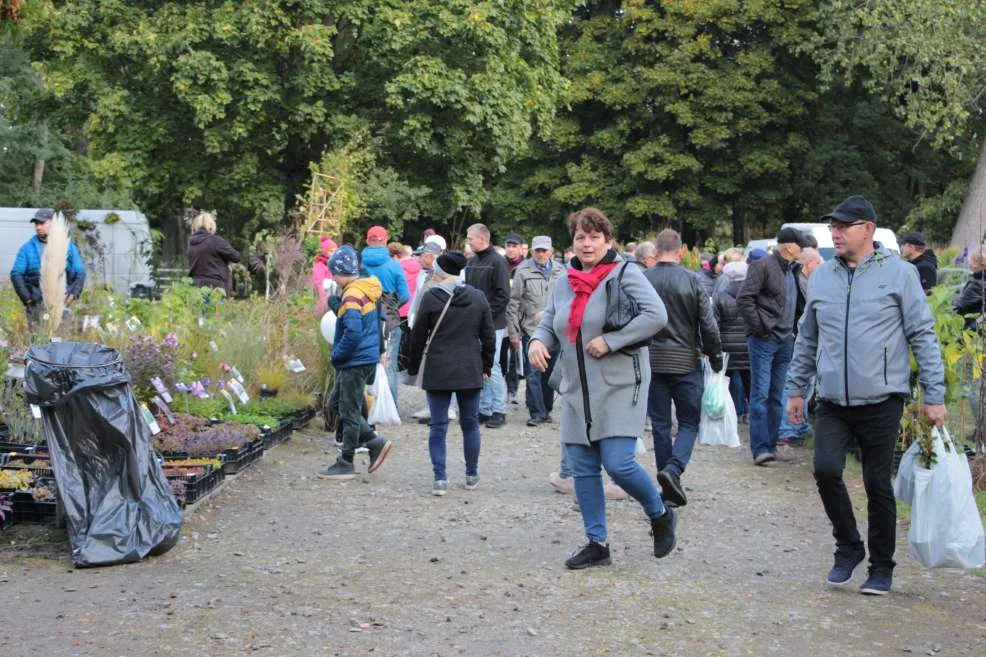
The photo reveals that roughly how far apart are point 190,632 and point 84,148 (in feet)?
159

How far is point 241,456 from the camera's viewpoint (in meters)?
10.4

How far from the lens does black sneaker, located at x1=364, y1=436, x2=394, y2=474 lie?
10.7 metres

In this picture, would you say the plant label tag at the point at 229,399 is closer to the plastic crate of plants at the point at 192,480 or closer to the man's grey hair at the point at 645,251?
the plastic crate of plants at the point at 192,480

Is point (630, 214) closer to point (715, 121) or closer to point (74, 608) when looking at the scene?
point (715, 121)

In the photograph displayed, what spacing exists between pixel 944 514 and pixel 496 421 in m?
7.78

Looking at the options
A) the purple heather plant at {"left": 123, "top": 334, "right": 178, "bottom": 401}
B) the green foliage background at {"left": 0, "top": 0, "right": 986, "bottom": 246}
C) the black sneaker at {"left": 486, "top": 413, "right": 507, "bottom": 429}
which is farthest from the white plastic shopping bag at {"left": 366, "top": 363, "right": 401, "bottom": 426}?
the green foliage background at {"left": 0, "top": 0, "right": 986, "bottom": 246}

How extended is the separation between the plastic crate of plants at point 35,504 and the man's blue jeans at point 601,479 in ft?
10.2

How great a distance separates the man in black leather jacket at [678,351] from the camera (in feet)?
30.5

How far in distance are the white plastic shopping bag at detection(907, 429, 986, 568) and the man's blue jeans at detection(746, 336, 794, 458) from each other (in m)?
4.52

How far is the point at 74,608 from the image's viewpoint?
21.3ft

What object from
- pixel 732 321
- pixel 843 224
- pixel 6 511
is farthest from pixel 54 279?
pixel 843 224

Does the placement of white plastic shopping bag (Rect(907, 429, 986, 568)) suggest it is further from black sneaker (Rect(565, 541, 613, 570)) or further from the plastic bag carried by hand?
the plastic bag carried by hand

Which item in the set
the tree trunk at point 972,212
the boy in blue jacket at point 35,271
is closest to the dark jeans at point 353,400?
the boy in blue jacket at point 35,271

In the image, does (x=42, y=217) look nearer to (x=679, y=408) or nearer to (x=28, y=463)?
(x=28, y=463)
